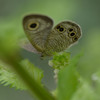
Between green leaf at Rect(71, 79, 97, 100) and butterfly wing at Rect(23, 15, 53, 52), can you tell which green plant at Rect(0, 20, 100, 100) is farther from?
butterfly wing at Rect(23, 15, 53, 52)

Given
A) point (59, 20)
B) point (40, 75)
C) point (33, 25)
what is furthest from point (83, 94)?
point (59, 20)

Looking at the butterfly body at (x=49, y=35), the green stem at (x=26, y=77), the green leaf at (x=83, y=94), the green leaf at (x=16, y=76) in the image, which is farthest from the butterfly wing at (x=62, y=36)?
the green stem at (x=26, y=77)

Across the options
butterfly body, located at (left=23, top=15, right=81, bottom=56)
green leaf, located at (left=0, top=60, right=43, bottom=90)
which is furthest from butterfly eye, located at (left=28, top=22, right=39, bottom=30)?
green leaf, located at (left=0, top=60, right=43, bottom=90)

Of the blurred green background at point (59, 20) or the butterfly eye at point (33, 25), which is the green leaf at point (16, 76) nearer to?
the blurred green background at point (59, 20)

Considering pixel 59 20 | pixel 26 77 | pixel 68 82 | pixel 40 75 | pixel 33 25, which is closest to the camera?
pixel 26 77

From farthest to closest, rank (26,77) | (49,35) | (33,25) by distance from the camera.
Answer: (49,35) → (33,25) → (26,77)

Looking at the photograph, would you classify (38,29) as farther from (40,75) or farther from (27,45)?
(40,75)

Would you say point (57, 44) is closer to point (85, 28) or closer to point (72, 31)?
point (72, 31)
